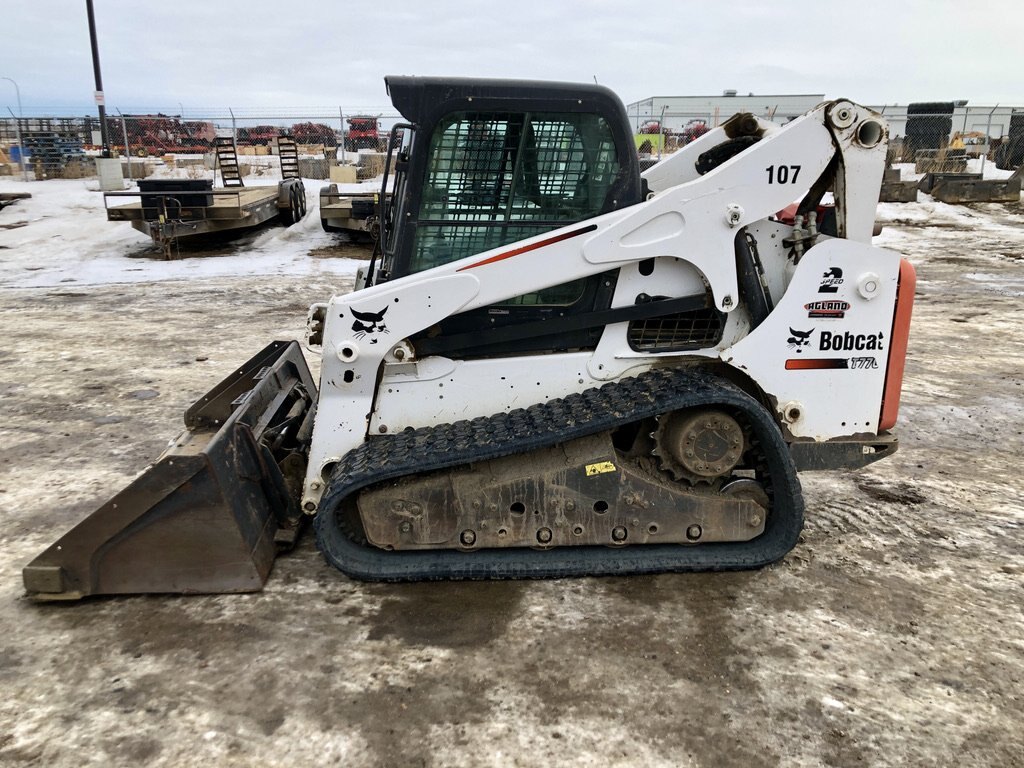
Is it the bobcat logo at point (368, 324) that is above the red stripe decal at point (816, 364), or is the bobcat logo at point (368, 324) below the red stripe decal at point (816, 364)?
above

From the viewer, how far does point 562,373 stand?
4250 mm

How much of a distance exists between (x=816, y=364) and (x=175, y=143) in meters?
31.9

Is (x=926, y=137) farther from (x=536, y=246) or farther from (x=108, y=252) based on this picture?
(x=536, y=246)

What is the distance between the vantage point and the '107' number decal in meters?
4.08

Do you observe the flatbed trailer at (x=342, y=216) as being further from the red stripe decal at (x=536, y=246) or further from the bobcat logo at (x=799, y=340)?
the bobcat logo at (x=799, y=340)

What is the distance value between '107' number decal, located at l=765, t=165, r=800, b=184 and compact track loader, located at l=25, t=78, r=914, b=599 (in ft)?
0.07

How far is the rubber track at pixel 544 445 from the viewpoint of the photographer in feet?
12.6

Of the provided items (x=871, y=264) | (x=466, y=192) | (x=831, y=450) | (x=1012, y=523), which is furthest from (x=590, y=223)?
(x=1012, y=523)

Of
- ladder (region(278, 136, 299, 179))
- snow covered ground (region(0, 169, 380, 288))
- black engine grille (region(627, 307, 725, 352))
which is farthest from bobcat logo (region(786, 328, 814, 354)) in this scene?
ladder (region(278, 136, 299, 179))

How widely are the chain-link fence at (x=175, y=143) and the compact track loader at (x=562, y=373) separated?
62.0 ft

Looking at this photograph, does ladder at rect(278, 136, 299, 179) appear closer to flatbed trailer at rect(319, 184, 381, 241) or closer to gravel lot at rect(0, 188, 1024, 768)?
flatbed trailer at rect(319, 184, 381, 241)

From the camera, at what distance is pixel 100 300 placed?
11625mm

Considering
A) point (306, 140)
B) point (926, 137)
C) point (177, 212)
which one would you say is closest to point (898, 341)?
point (177, 212)

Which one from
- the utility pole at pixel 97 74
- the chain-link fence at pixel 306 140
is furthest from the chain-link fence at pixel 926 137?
the utility pole at pixel 97 74
